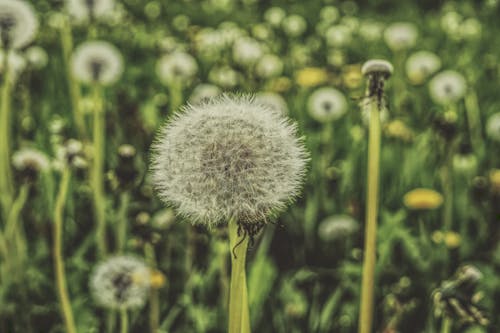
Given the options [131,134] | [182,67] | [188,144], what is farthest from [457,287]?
[182,67]

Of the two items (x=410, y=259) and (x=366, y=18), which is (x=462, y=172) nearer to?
(x=410, y=259)

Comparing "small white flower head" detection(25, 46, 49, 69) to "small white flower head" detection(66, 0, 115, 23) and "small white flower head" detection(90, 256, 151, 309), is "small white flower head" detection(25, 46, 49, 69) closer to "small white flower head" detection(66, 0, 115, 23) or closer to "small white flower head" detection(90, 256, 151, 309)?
"small white flower head" detection(66, 0, 115, 23)

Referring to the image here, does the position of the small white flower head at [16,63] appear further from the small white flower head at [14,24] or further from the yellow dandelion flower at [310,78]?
the yellow dandelion flower at [310,78]

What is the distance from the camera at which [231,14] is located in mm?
5320

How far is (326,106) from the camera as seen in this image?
2.82 metres

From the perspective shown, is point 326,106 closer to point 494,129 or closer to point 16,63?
point 494,129

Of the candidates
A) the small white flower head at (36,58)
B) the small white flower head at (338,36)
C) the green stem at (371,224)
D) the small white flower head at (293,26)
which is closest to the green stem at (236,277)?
the green stem at (371,224)

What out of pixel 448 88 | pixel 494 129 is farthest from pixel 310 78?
pixel 494 129

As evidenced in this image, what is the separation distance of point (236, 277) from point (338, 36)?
347cm

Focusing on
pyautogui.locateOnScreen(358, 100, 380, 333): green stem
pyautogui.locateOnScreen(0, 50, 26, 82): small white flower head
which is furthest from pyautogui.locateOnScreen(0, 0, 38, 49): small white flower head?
pyautogui.locateOnScreen(358, 100, 380, 333): green stem

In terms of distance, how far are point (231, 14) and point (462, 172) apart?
11.0 ft

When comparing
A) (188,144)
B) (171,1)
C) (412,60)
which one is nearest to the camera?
(188,144)

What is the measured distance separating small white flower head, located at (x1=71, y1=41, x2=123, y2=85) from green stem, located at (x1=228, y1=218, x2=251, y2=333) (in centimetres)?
149

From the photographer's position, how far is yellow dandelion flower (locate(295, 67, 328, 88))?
3336mm
